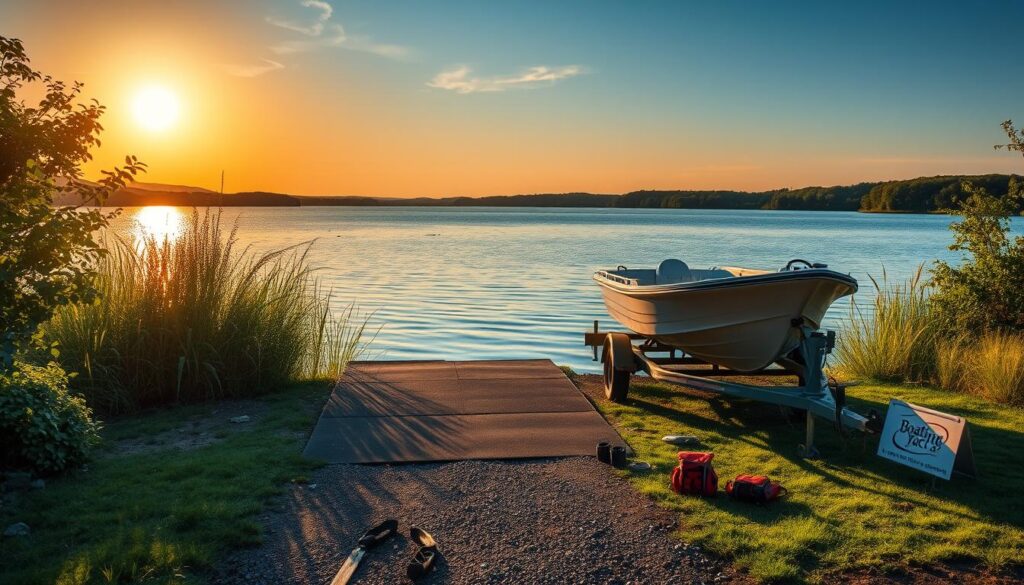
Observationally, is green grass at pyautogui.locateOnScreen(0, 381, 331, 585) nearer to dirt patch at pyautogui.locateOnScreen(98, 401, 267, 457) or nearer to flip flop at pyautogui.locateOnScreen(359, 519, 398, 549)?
dirt patch at pyautogui.locateOnScreen(98, 401, 267, 457)

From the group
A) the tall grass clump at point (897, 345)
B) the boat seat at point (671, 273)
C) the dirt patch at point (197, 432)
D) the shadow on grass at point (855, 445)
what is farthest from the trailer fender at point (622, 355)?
the tall grass clump at point (897, 345)

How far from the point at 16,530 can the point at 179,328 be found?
3642 millimetres

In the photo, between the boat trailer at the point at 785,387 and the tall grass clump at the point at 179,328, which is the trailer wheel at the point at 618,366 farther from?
the tall grass clump at the point at 179,328

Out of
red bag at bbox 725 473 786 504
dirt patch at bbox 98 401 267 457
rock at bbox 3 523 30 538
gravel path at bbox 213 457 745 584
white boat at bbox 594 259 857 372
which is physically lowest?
dirt patch at bbox 98 401 267 457

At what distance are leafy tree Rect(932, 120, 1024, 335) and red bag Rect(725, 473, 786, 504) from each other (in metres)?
6.46

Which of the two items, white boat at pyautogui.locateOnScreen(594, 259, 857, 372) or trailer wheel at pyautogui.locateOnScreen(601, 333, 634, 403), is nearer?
white boat at pyautogui.locateOnScreen(594, 259, 857, 372)

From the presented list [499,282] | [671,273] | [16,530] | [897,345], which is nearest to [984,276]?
[897,345]

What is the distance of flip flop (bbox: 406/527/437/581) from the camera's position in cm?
405

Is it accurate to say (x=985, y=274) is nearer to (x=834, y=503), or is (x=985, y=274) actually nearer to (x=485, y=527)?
(x=834, y=503)

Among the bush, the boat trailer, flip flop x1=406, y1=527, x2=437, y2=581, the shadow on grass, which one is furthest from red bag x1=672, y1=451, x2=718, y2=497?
the bush

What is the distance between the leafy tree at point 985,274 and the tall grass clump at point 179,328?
28.6 feet

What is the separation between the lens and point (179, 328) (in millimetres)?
8031

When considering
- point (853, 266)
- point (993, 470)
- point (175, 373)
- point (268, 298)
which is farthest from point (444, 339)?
point (853, 266)

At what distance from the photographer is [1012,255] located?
10.3 m
